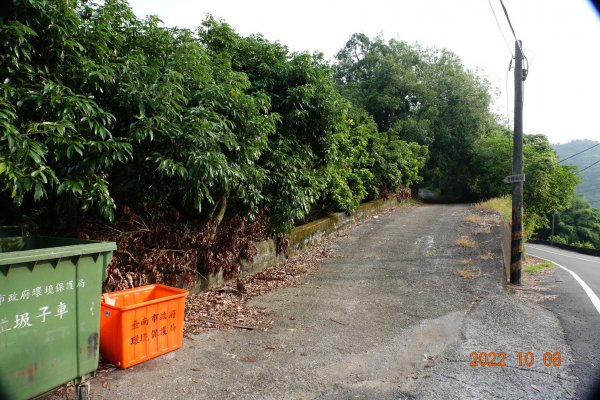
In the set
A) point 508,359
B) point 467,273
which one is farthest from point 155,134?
point 467,273

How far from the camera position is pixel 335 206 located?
41.0 feet

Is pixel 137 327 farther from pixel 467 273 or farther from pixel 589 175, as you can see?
pixel 589 175

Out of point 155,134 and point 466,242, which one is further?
point 466,242

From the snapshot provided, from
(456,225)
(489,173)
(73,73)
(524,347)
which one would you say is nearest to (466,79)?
(489,173)

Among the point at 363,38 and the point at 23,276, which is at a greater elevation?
the point at 363,38

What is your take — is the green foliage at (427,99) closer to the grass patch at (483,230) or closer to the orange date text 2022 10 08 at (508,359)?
the grass patch at (483,230)

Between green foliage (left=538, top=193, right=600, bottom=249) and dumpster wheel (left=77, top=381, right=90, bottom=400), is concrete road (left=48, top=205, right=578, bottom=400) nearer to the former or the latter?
dumpster wheel (left=77, top=381, right=90, bottom=400)

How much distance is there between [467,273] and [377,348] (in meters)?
3.70

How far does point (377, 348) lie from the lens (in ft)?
14.6

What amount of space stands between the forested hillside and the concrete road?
1476 millimetres

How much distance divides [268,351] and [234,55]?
5.64 m

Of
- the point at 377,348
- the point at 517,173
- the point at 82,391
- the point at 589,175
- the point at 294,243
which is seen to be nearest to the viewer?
the point at 82,391

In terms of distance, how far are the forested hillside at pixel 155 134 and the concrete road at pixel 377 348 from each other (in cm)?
148

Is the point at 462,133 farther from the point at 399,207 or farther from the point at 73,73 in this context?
A: the point at 73,73
